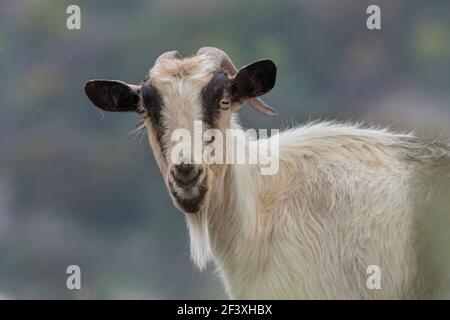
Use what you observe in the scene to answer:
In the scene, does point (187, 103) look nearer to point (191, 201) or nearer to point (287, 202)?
point (191, 201)

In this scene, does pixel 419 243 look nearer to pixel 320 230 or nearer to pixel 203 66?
pixel 320 230

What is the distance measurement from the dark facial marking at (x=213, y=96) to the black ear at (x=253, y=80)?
0.35 ft

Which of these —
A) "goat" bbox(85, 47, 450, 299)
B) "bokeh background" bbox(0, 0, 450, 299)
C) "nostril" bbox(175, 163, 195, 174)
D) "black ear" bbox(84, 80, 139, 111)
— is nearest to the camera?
"nostril" bbox(175, 163, 195, 174)

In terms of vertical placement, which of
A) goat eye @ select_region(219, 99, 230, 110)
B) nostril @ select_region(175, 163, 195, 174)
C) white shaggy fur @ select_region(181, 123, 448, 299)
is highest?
goat eye @ select_region(219, 99, 230, 110)

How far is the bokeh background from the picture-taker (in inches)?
1040

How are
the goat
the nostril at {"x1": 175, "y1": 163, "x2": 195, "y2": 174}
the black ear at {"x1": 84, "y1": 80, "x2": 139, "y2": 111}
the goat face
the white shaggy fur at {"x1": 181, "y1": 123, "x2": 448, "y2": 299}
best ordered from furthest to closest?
the black ear at {"x1": 84, "y1": 80, "x2": 139, "y2": 111}
the white shaggy fur at {"x1": 181, "y1": 123, "x2": 448, "y2": 299}
the goat
the goat face
the nostril at {"x1": 175, "y1": 163, "x2": 195, "y2": 174}

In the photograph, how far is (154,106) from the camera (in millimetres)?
8750

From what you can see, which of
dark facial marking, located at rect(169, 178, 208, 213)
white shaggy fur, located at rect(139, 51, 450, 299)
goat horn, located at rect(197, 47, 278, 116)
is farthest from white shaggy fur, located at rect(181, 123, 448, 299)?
goat horn, located at rect(197, 47, 278, 116)

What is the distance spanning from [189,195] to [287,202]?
1.09m

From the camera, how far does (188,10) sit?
38.2m

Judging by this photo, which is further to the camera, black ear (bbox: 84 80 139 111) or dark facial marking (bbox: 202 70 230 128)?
black ear (bbox: 84 80 139 111)

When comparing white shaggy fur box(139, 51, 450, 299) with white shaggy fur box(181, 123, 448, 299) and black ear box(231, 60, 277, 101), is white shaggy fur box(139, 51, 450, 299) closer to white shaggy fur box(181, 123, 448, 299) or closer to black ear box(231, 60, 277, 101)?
white shaggy fur box(181, 123, 448, 299)

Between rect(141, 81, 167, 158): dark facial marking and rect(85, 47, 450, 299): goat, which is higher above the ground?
rect(141, 81, 167, 158): dark facial marking

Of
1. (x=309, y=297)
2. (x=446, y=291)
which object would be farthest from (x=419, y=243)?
(x=309, y=297)
